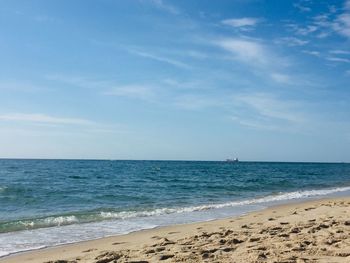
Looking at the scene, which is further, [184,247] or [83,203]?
[83,203]

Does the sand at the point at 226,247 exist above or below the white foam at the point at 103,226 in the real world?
above

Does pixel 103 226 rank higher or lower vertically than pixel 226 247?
lower

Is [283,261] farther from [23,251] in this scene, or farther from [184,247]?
[23,251]

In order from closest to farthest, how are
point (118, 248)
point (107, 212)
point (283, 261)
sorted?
point (283, 261), point (118, 248), point (107, 212)

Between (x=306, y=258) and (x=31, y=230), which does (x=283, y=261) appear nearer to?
(x=306, y=258)

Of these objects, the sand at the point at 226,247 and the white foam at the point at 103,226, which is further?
the white foam at the point at 103,226

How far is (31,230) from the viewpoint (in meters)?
11.5

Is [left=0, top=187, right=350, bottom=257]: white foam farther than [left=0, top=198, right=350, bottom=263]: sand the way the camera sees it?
Yes

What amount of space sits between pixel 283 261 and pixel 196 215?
8677 mm

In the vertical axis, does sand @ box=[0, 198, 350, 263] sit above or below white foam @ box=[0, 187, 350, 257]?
above

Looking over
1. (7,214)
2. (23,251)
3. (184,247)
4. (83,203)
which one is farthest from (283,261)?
(83,203)

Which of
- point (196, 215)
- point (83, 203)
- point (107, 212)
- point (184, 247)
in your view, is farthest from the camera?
point (83, 203)

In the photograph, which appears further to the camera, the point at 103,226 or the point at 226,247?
the point at 103,226

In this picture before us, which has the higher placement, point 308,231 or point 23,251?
point 308,231
